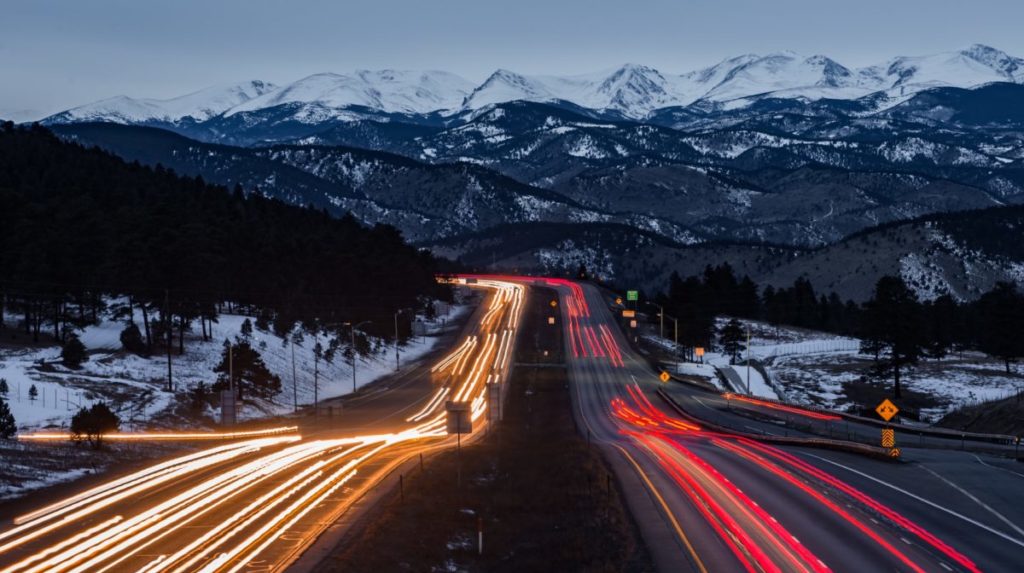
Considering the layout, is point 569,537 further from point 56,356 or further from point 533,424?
point 56,356

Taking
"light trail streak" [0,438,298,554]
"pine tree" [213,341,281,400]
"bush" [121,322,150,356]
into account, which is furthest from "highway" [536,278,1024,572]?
"bush" [121,322,150,356]

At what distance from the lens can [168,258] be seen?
90.6 meters

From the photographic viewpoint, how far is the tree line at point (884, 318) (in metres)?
107

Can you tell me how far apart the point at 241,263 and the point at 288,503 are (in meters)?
74.5

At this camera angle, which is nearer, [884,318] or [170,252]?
[170,252]

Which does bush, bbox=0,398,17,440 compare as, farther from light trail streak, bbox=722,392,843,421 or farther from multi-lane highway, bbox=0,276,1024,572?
light trail streak, bbox=722,392,843,421

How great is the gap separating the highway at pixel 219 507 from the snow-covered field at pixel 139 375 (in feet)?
33.2

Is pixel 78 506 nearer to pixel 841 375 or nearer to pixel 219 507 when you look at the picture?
pixel 219 507

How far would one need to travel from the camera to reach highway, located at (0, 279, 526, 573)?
31641 millimetres

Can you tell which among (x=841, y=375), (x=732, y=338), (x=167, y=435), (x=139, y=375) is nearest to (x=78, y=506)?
A: (x=167, y=435)

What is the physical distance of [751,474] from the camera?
50.4 m

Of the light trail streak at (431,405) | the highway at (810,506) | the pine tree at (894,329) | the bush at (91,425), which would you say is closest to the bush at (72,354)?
the bush at (91,425)

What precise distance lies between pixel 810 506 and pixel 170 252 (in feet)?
213

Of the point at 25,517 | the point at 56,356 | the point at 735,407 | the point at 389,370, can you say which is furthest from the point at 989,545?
the point at 389,370
